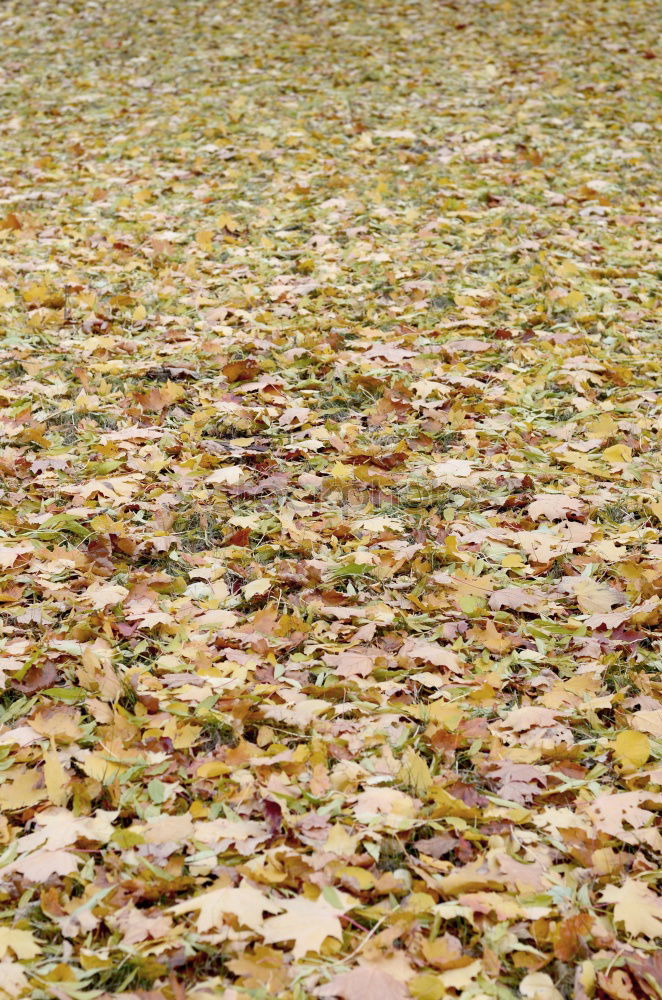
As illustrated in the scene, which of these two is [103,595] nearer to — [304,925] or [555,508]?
[304,925]

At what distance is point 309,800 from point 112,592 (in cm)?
96

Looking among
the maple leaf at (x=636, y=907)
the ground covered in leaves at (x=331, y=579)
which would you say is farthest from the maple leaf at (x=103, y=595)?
the maple leaf at (x=636, y=907)

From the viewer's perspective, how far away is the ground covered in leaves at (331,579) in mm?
1859

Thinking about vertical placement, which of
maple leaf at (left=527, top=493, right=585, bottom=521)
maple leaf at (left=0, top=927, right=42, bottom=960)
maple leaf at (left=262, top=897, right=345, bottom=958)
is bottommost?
maple leaf at (left=527, top=493, right=585, bottom=521)

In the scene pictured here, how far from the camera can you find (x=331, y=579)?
2.87m

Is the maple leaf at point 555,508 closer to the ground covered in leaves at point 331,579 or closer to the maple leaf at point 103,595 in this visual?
the ground covered in leaves at point 331,579

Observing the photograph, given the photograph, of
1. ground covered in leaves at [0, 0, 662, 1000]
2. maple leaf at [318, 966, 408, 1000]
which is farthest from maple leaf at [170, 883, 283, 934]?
maple leaf at [318, 966, 408, 1000]

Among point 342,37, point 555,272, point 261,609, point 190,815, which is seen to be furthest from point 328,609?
point 342,37

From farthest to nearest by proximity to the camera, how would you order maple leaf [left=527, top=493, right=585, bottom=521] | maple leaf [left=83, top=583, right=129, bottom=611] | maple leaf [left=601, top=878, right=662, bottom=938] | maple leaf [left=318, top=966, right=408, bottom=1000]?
maple leaf [left=527, top=493, right=585, bottom=521] → maple leaf [left=83, top=583, right=129, bottom=611] → maple leaf [left=601, top=878, right=662, bottom=938] → maple leaf [left=318, top=966, right=408, bottom=1000]

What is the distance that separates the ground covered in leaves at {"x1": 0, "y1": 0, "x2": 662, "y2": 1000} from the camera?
6.10 feet

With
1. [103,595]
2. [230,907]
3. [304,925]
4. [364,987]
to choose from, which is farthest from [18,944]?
[103,595]

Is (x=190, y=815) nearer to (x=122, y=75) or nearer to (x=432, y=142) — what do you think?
(x=432, y=142)

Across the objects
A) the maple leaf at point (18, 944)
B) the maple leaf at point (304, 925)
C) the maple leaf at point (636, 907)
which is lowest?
the maple leaf at point (636, 907)

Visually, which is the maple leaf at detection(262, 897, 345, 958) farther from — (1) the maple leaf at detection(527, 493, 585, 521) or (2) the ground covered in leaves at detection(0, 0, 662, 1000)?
(1) the maple leaf at detection(527, 493, 585, 521)
